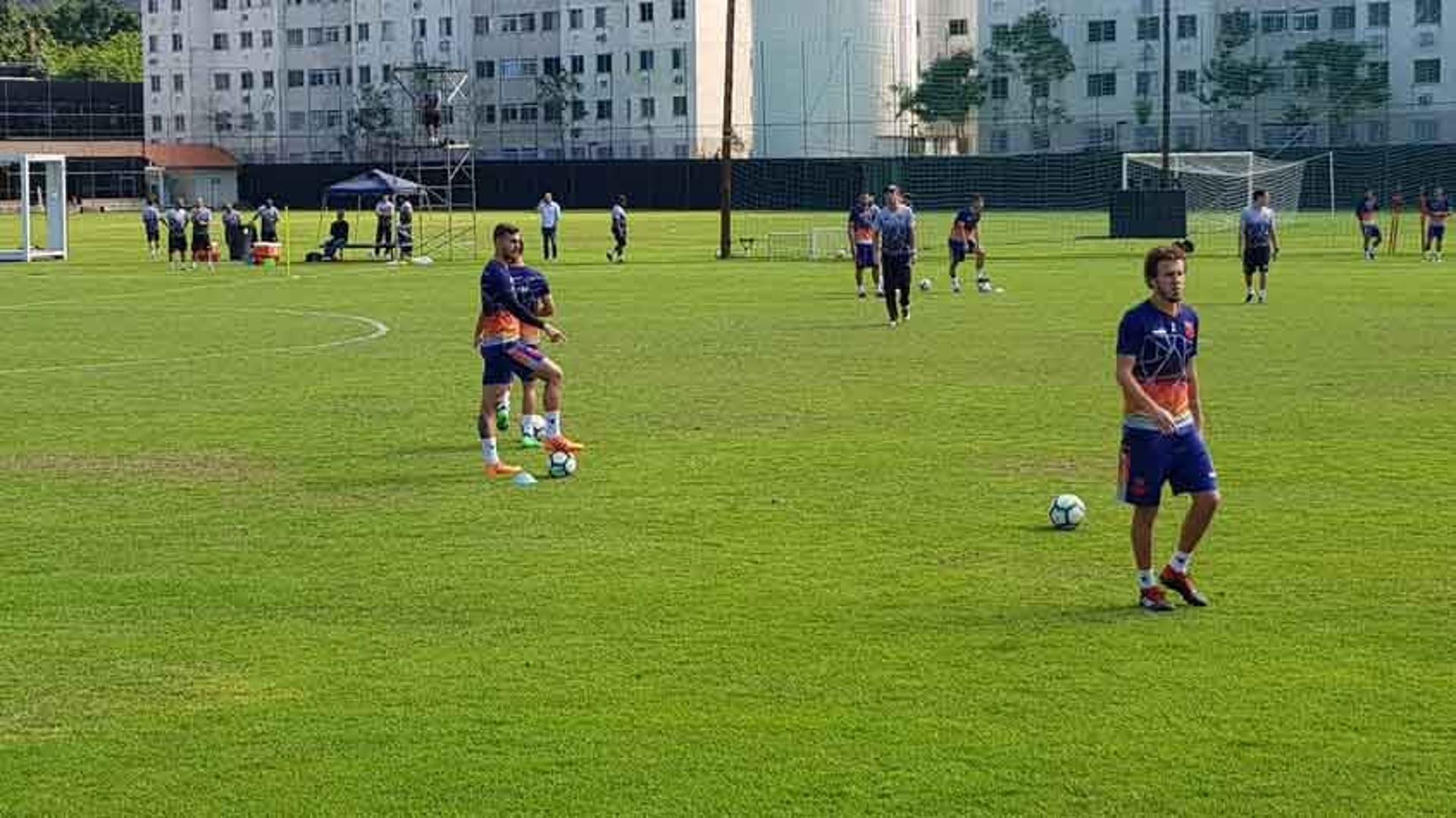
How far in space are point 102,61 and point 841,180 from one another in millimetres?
87094

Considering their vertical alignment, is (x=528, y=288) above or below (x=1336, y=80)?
below

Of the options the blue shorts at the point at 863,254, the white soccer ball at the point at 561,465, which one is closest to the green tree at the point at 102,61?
the blue shorts at the point at 863,254

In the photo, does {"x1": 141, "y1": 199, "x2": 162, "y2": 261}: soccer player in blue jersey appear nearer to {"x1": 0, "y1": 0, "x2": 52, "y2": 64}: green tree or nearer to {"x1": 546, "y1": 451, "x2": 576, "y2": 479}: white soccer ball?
{"x1": 546, "y1": 451, "x2": 576, "y2": 479}: white soccer ball

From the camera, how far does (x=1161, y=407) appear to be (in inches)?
435

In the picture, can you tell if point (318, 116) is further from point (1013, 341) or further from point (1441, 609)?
point (1441, 609)

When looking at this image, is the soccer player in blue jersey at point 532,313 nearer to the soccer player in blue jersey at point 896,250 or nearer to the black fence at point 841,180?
the soccer player in blue jersey at point 896,250

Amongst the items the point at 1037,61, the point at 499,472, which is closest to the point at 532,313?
the point at 499,472

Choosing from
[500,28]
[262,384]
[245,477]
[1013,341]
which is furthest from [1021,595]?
[500,28]

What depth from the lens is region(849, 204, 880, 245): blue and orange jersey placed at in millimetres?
38312

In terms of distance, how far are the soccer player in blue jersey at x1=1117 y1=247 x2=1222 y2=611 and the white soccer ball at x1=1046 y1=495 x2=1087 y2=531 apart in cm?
251

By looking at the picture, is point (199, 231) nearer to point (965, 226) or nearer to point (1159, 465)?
point (965, 226)

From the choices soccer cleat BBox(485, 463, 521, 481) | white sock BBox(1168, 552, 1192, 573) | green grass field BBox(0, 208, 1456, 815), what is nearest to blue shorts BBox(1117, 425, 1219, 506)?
white sock BBox(1168, 552, 1192, 573)

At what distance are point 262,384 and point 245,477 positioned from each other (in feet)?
24.9

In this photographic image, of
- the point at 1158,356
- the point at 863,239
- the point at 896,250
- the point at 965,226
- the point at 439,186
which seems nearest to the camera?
the point at 1158,356
